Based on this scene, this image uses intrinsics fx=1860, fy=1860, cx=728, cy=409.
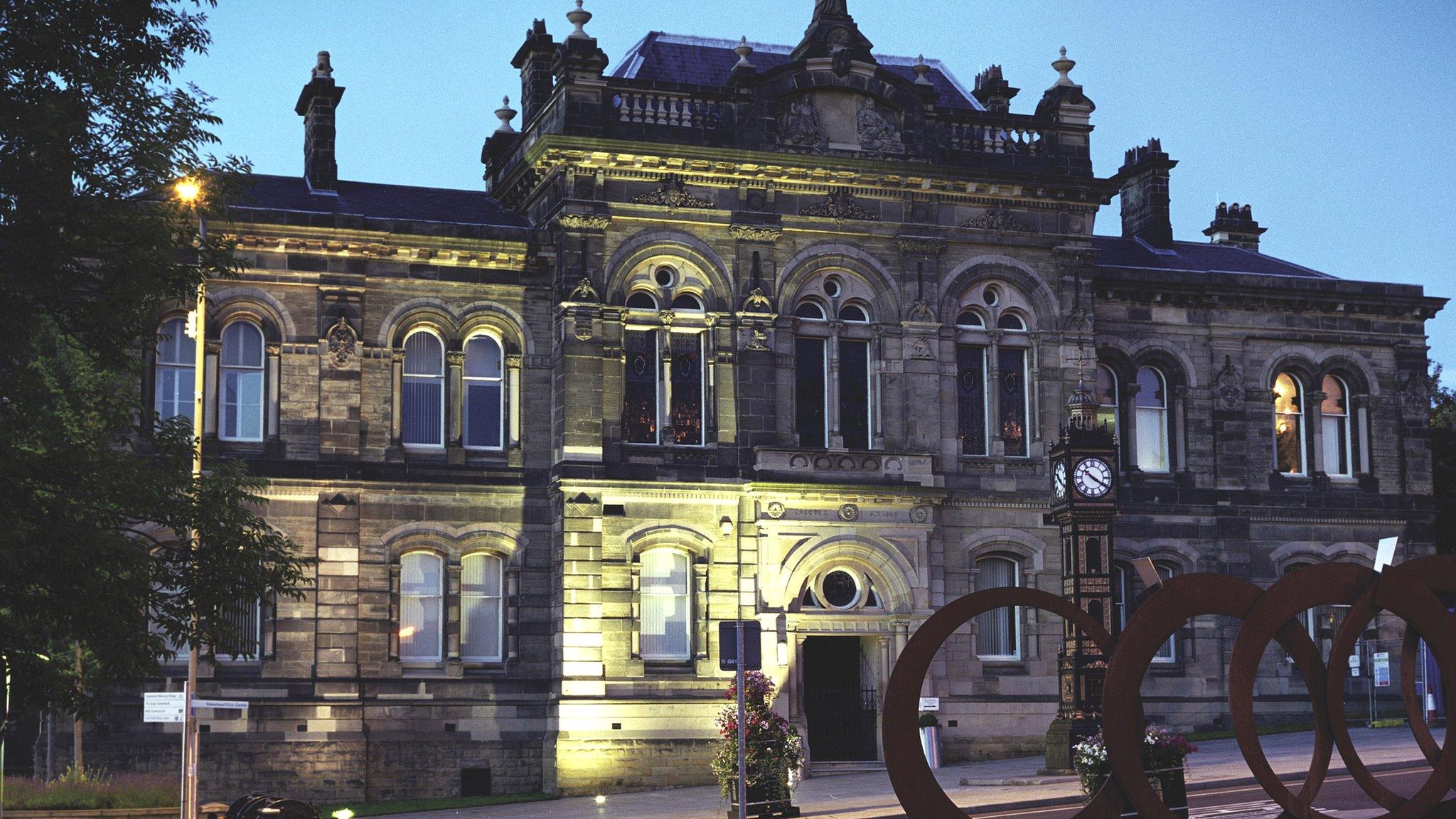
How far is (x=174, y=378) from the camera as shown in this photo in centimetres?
3625

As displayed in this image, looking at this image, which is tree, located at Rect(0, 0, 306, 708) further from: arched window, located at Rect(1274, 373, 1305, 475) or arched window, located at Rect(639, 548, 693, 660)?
arched window, located at Rect(1274, 373, 1305, 475)

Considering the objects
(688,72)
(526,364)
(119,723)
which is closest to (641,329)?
(526,364)

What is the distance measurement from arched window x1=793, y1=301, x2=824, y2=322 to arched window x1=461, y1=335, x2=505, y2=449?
6241 millimetres

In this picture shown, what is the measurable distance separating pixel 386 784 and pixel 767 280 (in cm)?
1242

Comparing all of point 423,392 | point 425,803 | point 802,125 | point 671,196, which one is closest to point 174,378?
point 423,392

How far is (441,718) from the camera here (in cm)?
3622

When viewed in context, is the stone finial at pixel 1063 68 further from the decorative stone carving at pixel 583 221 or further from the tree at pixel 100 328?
the tree at pixel 100 328

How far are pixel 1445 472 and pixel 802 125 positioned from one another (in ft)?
79.5

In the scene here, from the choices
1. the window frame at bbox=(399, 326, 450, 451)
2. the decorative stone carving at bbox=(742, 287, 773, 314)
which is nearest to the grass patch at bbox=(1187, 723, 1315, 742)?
the decorative stone carving at bbox=(742, 287, 773, 314)

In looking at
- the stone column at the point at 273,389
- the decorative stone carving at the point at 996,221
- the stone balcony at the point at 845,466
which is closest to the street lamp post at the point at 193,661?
the stone column at the point at 273,389

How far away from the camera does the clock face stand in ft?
101

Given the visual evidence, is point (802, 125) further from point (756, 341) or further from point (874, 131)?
point (756, 341)

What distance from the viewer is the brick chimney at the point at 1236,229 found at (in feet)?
167

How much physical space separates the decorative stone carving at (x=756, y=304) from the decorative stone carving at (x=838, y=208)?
6.70 ft
